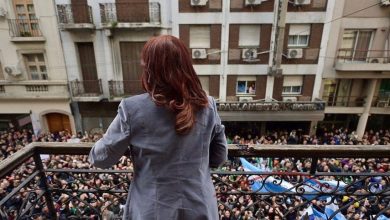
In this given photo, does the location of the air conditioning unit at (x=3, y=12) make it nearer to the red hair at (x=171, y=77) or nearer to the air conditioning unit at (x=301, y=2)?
the air conditioning unit at (x=301, y=2)

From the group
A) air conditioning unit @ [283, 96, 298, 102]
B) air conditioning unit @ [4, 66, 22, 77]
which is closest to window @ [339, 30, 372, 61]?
air conditioning unit @ [283, 96, 298, 102]

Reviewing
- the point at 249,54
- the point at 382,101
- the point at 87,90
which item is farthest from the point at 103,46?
the point at 382,101

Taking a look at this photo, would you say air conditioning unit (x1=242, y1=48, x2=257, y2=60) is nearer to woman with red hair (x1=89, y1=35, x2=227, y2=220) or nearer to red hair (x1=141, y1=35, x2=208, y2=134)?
woman with red hair (x1=89, y1=35, x2=227, y2=220)

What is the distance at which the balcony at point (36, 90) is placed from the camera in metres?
12.2

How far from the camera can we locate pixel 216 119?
1409mm

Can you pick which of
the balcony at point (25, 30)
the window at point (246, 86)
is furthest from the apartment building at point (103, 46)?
the window at point (246, 86)

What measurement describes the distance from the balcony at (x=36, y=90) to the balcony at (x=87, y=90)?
0.35 metres

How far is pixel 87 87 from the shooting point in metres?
12.9

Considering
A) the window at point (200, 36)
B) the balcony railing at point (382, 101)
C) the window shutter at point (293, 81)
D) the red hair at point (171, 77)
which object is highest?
the window at point (200, 36)

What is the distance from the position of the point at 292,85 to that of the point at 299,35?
2.35 meters

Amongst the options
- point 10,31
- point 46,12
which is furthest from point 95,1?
point 10,31

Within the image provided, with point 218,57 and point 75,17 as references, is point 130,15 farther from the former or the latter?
point 218,57

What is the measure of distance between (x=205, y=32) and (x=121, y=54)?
13.4 feet

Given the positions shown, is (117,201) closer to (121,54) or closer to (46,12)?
(121,54)
